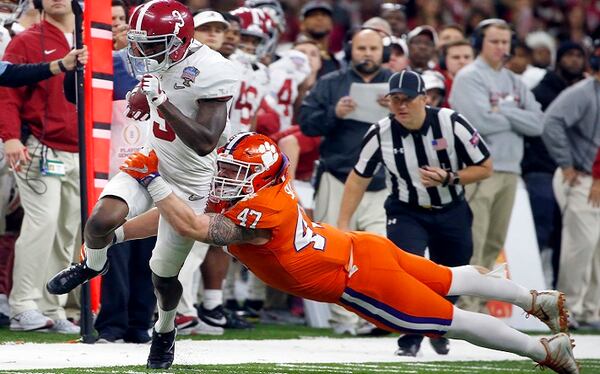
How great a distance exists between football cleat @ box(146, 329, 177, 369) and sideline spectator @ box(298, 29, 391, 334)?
3.17 meters

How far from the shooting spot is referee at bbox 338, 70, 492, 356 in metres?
7.92

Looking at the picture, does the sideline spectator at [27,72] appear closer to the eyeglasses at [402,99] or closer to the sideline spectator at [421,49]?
the eyeglasses at [402,99]

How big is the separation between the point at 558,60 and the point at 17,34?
5.36 meters

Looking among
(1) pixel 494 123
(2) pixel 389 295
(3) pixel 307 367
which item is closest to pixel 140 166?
(2) pixel 389 295

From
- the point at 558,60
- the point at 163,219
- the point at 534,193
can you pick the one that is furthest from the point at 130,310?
the point at 558,60

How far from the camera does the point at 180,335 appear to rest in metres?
8.58

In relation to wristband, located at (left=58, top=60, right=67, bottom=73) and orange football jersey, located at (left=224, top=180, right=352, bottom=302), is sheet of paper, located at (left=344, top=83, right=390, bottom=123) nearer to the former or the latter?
wristband, located at (left=58, top=60, right=67, bottom=73)

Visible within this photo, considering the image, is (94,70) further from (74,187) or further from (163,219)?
(163,219)

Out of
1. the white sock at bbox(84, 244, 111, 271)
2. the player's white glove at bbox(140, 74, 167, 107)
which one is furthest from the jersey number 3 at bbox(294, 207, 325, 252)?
the white sock at bbox(84, 244, 111, 271)

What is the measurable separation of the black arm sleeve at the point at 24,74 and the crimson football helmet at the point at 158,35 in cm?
175

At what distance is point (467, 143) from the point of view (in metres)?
7.97

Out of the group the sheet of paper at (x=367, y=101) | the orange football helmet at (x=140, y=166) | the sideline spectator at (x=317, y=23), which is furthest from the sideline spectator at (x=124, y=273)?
the sideline spectator at (x=317, y=23)

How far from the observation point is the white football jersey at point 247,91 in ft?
30.6

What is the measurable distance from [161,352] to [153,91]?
50.9 inches
